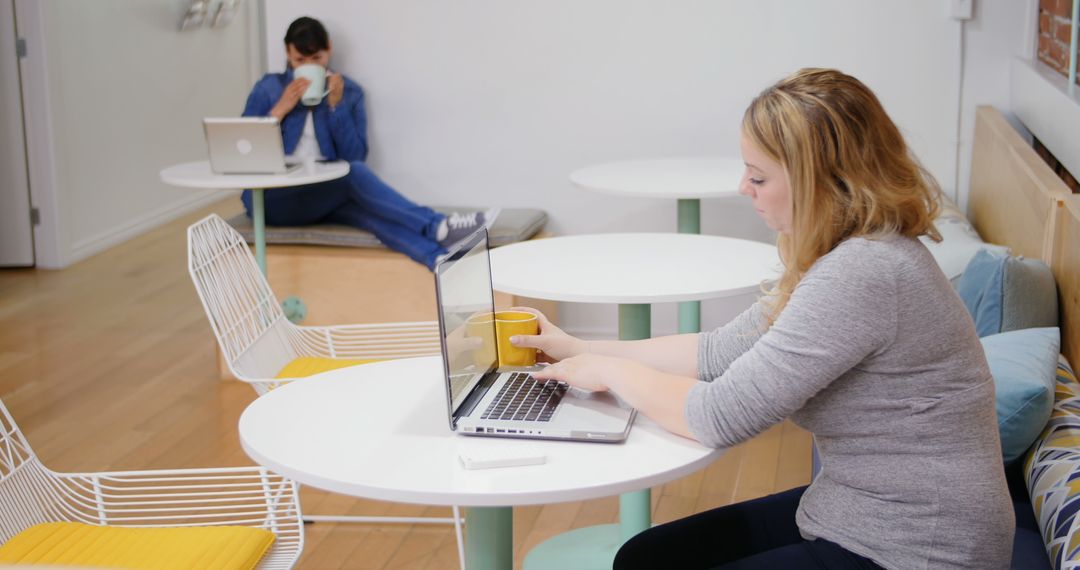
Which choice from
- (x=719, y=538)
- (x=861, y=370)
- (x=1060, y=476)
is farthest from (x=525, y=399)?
(x=1060, y=476)

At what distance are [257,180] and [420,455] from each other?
103 inches

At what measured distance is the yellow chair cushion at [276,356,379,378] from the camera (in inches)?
113

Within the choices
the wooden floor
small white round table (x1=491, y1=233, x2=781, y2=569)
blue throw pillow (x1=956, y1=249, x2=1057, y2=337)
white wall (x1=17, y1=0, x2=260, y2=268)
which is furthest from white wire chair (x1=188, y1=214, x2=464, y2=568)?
white wall (x1=17, y1=0, x2=260, y2=268)

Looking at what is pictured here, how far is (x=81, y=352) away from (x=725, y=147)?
2.62 m

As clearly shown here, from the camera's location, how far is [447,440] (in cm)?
163

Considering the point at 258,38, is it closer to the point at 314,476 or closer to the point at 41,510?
the point at 41,510

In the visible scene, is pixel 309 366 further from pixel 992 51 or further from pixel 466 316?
pixel 992 51

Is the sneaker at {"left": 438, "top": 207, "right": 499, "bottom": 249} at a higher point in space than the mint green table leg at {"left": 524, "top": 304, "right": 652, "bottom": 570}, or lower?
higher

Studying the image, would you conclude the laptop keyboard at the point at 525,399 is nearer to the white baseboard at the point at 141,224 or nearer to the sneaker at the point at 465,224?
the sneaker at the point at 465,224

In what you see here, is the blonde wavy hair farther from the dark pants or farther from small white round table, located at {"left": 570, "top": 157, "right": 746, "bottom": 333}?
small white round table, located at {"left": 570, "top": 157, "right": 746, "bottom": 333}

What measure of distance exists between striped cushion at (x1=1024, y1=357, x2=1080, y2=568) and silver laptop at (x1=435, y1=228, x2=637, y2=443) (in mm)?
736

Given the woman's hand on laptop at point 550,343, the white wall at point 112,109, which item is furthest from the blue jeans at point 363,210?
the woman's hand on laptop at point 550,343

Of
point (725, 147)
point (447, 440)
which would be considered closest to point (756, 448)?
point (725, 147)

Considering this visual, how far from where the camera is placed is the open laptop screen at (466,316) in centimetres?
162
